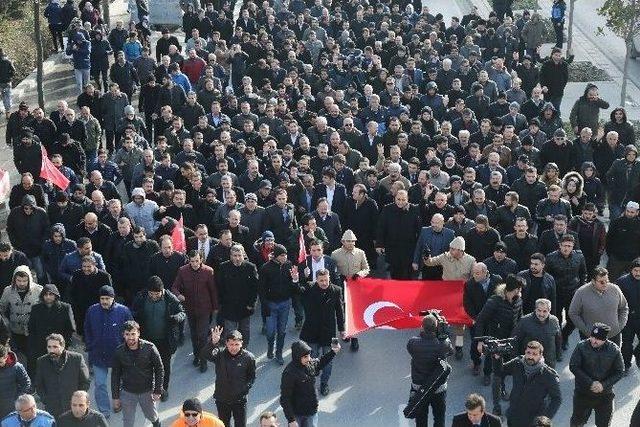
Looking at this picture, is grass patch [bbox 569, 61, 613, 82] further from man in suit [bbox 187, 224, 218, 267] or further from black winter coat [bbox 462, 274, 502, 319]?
man in suit [bbox 187, 224, 218, 267]

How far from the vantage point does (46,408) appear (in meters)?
11.7

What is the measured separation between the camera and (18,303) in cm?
1312

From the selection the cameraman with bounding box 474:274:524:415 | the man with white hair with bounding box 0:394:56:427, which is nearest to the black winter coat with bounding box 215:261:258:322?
the cameraman with bounding box 474:274:524:415

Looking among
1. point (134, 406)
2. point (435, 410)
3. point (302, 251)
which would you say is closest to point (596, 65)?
point (302, 251)

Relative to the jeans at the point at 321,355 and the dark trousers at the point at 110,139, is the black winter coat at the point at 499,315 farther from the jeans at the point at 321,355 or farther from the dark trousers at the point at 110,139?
the dark trousers at the point at 110,139

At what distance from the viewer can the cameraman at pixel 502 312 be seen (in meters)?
12.9

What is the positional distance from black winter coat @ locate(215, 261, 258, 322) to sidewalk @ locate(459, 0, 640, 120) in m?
14.0

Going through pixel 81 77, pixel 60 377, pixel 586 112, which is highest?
pixel 81 77

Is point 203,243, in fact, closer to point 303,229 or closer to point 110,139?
point 303,229

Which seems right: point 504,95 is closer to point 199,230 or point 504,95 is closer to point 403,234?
point 403,234

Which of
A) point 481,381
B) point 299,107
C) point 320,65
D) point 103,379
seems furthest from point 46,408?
point 320,65

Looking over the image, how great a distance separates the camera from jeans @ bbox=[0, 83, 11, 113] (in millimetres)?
23516

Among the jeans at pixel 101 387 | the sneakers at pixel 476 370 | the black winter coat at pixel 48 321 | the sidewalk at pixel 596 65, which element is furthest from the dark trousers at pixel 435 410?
the sidewalk at pixel 596 65

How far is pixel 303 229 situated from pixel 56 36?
1588cm
